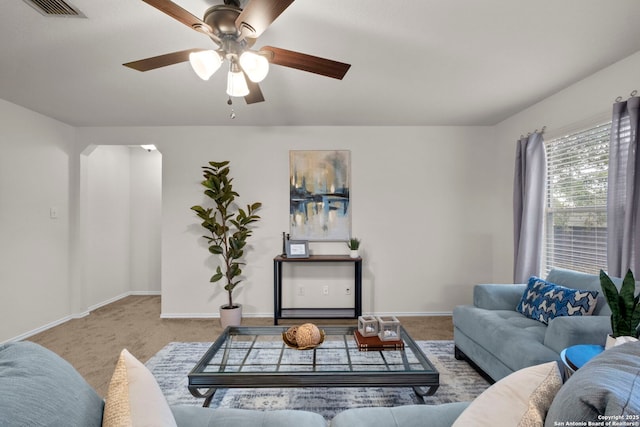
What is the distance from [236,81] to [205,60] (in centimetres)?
21

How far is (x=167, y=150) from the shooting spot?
3.91 metres

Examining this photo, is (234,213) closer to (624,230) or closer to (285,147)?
(285,147)

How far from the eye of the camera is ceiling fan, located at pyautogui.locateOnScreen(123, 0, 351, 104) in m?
1.32

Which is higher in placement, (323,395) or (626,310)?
(626,310)

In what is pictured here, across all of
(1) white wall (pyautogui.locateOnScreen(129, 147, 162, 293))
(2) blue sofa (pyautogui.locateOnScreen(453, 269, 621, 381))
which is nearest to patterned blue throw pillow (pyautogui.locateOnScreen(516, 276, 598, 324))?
(2) blue sofa (pyautogui.locateOnScreen(453, 269, 621, 381))

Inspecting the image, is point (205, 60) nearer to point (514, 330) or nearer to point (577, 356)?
point (577, 356)

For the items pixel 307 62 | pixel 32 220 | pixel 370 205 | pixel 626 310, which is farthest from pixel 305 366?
pixel 32 220

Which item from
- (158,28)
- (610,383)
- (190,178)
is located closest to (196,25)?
(158,28)

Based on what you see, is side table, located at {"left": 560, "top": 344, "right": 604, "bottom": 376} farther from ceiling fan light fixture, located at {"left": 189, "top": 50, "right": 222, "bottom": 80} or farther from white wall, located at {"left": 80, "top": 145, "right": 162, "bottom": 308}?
white wall, located at {"left": 80, "top": 145, "right": 162, "bottom": 308}

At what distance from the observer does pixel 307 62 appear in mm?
1701

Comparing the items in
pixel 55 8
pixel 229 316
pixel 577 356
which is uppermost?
pixel 55 8

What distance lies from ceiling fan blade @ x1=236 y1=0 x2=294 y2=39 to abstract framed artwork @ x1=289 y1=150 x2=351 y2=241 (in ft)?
7.95

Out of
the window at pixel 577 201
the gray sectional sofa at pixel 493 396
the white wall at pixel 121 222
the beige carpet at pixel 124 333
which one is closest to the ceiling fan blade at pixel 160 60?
the gray sectional sofa at pixel 493 396

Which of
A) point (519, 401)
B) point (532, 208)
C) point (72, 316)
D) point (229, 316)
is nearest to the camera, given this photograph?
point (519, 401)
